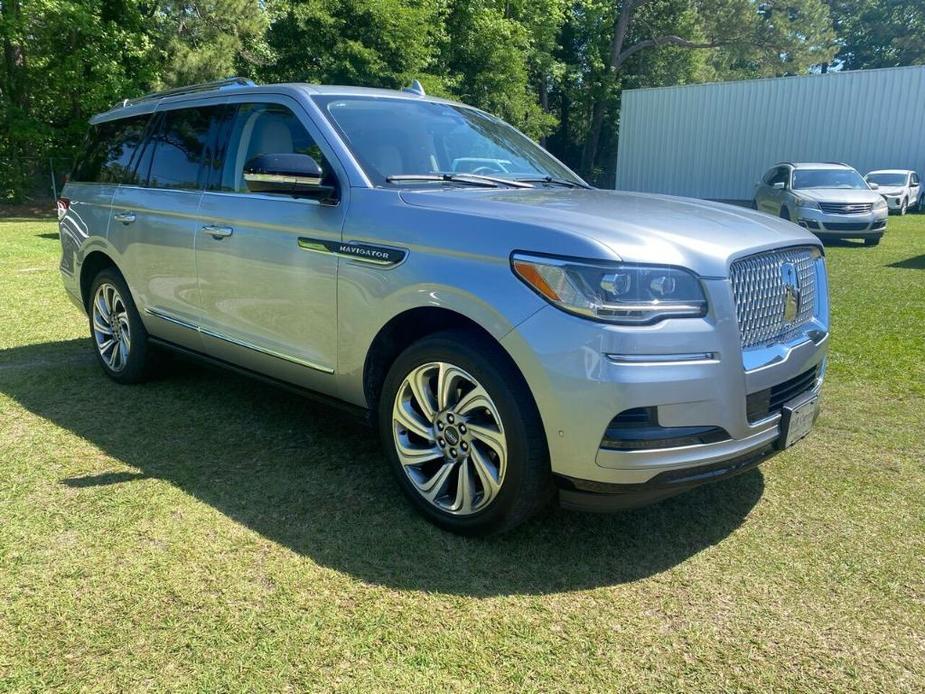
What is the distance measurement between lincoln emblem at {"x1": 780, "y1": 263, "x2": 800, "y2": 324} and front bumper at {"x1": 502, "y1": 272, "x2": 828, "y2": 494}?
482mm

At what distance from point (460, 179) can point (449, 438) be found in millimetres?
1338

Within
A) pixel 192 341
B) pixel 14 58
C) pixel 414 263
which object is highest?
pixel 14 58

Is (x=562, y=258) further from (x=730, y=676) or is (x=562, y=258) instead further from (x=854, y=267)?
(x=854, y=267)

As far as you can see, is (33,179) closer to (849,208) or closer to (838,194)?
(838,194)

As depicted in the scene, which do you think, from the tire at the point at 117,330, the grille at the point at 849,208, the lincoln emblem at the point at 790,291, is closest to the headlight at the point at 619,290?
the lincoln emblem at the point at 790,291

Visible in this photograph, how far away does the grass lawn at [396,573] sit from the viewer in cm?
238

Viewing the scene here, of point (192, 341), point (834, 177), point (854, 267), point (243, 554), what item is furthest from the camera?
point (834, 177)

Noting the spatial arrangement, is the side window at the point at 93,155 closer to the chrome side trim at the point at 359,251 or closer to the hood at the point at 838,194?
the chrome side trim at the point at 359,251

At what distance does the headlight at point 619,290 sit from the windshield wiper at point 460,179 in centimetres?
111

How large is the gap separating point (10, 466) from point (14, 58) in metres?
25.3

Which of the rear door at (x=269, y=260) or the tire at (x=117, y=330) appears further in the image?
the tire at (x=117, y=330)

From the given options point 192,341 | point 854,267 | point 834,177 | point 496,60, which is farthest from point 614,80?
point 192,341

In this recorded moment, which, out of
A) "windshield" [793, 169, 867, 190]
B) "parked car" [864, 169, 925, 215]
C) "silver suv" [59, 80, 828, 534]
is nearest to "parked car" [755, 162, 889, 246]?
"windshield" [793, 169, 867, 190]

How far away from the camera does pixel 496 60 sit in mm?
30766
